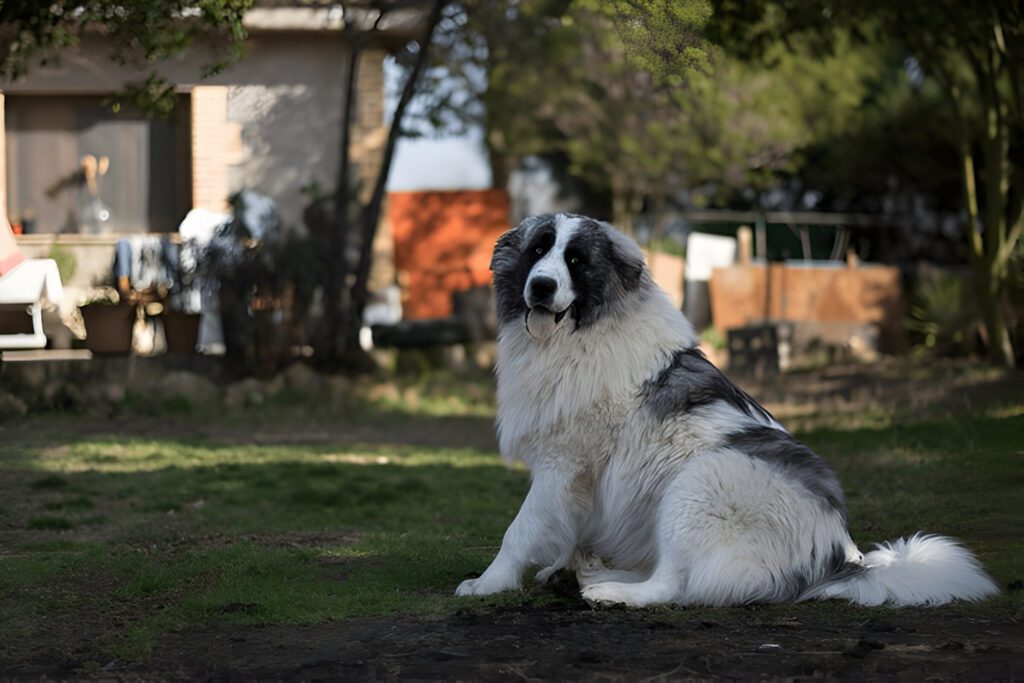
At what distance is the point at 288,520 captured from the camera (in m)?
8.37

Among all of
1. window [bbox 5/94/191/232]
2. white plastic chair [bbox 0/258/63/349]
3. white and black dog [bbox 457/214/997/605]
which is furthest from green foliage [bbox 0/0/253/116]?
window [bbox 5/94/191/232]

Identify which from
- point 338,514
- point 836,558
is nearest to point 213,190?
point 338,514

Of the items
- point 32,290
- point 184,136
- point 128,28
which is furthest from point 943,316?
point 128,28

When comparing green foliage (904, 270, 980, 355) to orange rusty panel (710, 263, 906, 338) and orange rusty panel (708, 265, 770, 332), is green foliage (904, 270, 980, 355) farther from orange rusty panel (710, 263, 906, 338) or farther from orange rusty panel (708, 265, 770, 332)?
orange rusty panel (708, 265, 770, 332)

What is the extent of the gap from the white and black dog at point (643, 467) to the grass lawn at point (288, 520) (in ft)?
0.66

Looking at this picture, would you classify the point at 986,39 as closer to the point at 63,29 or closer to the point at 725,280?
the point at 725,280

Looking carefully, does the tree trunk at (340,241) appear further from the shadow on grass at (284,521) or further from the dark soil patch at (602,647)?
the dark soil patch at (602,647)

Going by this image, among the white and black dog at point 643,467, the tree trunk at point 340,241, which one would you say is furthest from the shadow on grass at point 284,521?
the tree trunk at point 340,241

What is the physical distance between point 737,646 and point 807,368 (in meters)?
15.9

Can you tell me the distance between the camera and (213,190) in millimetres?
15383

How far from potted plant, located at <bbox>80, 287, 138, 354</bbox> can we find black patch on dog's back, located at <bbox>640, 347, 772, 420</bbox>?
8158 millimetres

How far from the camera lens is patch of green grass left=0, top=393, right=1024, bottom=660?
214 inches

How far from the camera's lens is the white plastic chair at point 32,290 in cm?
788

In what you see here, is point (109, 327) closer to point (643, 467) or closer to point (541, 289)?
point (541, 289)
